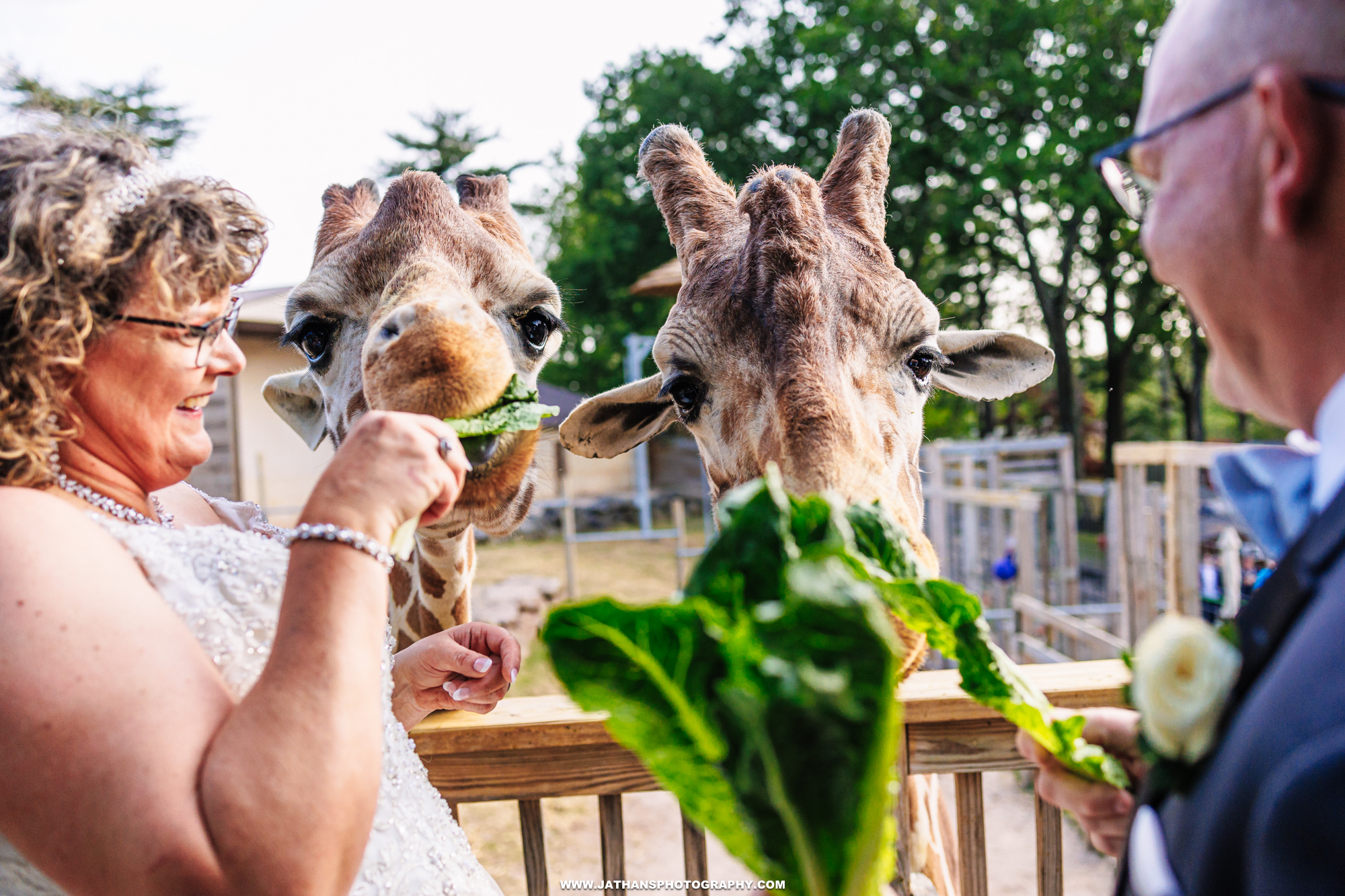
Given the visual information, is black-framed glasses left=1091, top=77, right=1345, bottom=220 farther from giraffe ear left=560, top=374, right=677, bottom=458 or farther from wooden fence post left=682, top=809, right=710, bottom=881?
wooden fence post left=682, top=809, right=710, bottom=881

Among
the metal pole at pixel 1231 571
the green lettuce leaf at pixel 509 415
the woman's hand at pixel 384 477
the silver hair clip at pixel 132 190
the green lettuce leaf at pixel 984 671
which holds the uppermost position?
the silver hair clip at pixel 132 190

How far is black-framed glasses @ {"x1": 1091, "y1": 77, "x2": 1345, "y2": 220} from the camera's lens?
1050mm

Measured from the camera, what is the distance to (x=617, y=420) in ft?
10.7

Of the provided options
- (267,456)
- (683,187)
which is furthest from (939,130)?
(683,187)

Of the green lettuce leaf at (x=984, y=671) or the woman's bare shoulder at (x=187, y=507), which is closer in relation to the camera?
the green lettuce leaf at (x=984, y=671)

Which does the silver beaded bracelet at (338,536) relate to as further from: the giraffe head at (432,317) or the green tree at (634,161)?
the green tree at (634,161)

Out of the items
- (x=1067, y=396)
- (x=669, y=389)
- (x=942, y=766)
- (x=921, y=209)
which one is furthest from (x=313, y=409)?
(x=1067, y=396)

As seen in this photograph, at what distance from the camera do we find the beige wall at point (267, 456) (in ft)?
56.5

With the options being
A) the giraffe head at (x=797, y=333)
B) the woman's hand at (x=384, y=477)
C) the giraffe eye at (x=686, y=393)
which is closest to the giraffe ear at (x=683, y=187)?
the giraffe head at (x=797, y=333)

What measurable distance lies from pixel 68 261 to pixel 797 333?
171cm

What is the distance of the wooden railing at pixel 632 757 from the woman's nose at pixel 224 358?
1.27 meters

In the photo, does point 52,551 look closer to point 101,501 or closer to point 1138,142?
point 101,501

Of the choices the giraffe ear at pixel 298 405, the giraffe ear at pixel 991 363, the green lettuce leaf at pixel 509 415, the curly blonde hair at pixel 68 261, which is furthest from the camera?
the giraffe ear at pixel 298 405

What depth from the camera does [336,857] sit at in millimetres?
1311
